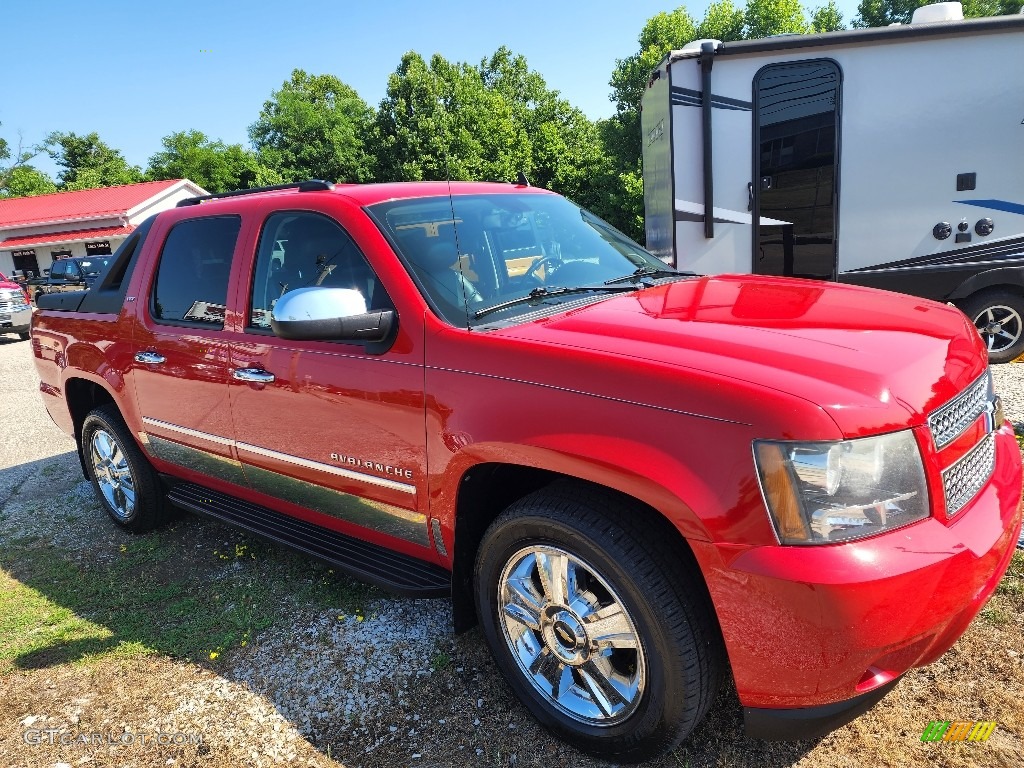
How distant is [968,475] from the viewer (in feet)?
6.87

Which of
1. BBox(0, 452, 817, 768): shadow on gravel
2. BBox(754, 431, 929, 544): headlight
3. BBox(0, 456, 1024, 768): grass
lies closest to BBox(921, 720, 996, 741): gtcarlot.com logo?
BBox(0, 456, 1024, 768): grass

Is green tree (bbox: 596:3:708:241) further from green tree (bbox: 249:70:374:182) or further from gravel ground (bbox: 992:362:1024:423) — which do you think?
gravel ground (bbox: 992:362:1024:423)

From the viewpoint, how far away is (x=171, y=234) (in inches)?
154

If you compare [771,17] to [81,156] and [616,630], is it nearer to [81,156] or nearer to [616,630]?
[616,630]

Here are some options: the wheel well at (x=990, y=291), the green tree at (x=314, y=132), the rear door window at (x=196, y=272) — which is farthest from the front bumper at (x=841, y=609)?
the green tree at (x=314, y=132)

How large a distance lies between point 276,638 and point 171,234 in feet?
7.42

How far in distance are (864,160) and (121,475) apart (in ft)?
21.1

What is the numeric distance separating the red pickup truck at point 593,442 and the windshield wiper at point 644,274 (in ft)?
0.05

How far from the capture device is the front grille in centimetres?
196

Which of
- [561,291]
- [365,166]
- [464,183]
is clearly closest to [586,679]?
[561,291]

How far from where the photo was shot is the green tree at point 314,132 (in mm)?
39875

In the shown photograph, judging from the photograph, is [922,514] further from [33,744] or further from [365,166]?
[365,166]

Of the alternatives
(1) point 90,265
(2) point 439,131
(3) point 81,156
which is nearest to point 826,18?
(2) point 439,131

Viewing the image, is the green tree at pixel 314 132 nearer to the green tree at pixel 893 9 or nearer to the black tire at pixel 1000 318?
the green tree at pixel 893 9
